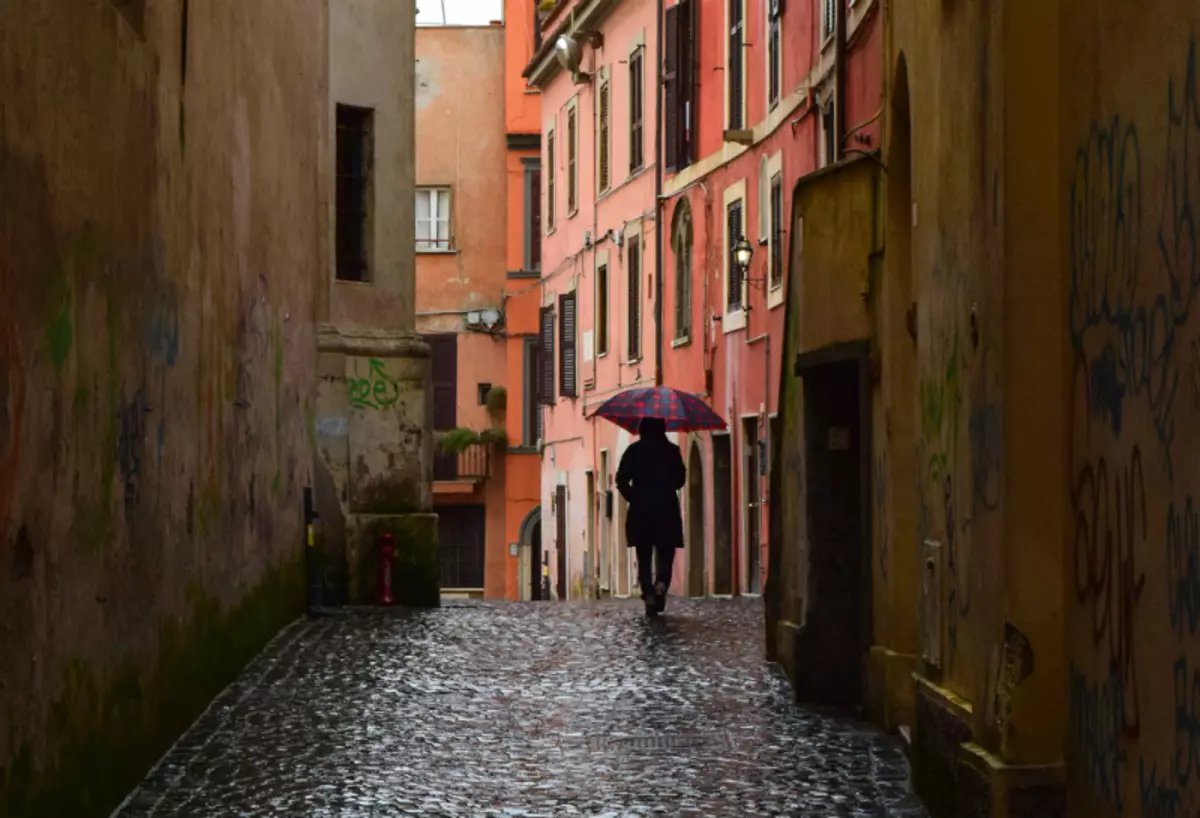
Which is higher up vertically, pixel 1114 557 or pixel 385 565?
pixel 1114 557

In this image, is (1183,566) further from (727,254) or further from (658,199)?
(658,199)

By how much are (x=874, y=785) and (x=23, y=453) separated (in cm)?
398

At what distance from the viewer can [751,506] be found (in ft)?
89.4

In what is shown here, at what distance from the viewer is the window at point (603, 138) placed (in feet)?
122

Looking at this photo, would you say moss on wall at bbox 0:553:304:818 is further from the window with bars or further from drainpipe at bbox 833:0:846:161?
the window with bars

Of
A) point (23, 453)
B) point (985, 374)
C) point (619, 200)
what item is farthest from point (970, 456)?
point (619, 200)

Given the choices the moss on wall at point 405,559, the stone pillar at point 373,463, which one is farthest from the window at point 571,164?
the moss on wall at point 405,559

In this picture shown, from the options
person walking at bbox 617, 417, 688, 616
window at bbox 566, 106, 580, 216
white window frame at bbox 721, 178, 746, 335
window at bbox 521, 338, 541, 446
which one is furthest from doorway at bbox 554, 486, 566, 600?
person walking at bbox 617, 417, 688, 616

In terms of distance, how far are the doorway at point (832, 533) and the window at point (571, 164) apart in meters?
27.1

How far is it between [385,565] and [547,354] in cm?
2163

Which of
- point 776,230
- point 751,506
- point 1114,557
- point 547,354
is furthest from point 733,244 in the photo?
point 1114,557

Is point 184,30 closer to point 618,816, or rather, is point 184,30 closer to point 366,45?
point 618,816

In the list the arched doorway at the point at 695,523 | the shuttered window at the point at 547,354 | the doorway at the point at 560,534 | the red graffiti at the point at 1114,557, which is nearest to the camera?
the red graffiti at the point at 1114,557

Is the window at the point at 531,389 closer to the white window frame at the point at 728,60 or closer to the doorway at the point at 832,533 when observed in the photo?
the white window frame at the point at 728,60
